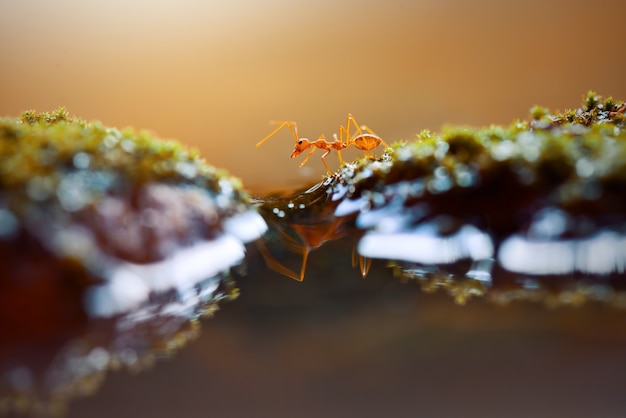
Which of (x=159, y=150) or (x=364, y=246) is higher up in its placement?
(x=159, y=150)

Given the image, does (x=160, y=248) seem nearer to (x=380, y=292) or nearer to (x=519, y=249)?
(x=380, y=292)

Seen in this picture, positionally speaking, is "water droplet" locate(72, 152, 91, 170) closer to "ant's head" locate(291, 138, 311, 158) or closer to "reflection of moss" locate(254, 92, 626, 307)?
"reflection of moss" locate(254, 92, 626, 307)

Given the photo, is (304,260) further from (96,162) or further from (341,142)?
(341,142)

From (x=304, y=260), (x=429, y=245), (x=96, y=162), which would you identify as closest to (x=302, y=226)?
(x=304, y=260)

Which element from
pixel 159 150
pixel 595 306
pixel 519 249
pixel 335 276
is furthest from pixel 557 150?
pixel 159 150

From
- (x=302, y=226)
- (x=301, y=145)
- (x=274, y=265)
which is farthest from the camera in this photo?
(x=301, y=145)

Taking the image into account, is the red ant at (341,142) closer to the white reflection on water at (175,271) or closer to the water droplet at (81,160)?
the white reflection on water at (175,271)
